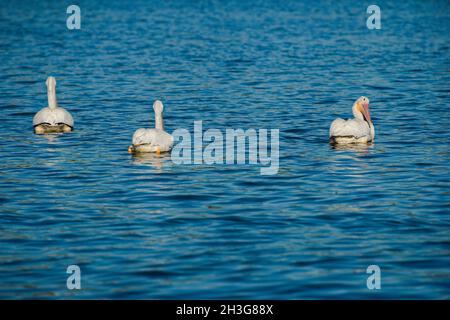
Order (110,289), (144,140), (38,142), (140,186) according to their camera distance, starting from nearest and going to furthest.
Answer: (110,289), (140,186), (144,140), (38,142)

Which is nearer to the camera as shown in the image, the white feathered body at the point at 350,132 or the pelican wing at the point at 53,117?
the white feathered body at the point at 350,132

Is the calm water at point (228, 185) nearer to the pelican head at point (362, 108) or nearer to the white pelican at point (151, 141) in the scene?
the white pelican at point (151, 141)

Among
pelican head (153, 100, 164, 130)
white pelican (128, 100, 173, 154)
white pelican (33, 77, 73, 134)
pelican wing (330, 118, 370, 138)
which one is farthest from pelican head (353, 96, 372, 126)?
white pelican (33, 77, 73, 134)

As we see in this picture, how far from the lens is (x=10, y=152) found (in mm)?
22234

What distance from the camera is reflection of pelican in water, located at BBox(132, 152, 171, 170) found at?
20531 mm

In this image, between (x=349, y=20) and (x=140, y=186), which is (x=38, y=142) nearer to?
(x=140, y=186)

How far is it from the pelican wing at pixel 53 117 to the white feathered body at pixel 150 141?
3892mm

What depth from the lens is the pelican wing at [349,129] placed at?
22031mm

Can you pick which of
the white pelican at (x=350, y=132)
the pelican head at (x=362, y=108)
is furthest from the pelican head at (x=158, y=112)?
the pelican head at (x=362, y=108)

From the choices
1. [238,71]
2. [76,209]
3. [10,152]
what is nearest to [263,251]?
[76,209]

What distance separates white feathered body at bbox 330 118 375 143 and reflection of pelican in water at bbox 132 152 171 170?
3978 millimetres

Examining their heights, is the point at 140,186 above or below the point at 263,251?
above

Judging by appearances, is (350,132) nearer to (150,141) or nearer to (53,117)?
(150,141)

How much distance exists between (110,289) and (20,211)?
4.66 metres
